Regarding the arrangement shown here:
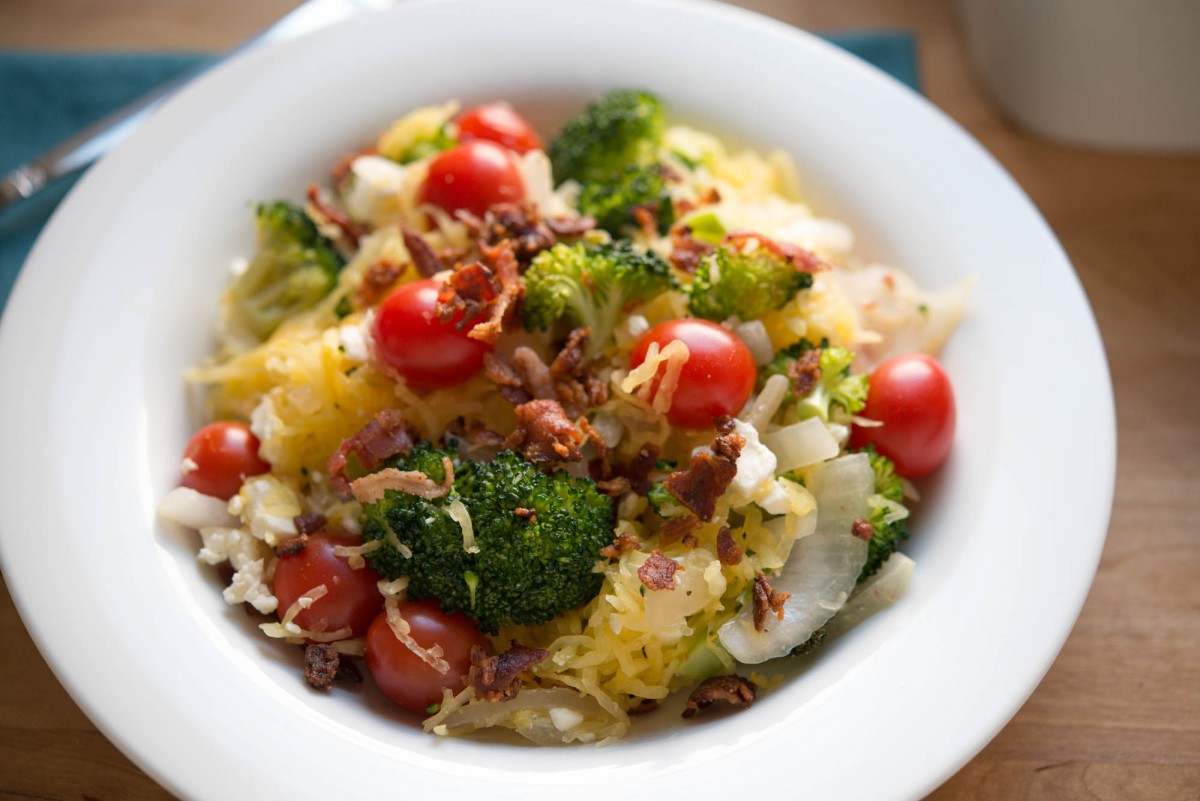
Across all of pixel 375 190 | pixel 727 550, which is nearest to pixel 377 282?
pixel 375 190

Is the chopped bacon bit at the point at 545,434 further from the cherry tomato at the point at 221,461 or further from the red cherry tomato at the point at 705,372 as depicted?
the cherry tomato at the point at 221,461

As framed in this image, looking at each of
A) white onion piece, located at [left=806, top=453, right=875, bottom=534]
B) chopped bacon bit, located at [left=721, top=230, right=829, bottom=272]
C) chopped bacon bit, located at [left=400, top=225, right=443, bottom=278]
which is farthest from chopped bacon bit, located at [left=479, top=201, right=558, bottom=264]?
white onion piece, located at [left=806, top=453, right=875, bottom=534]

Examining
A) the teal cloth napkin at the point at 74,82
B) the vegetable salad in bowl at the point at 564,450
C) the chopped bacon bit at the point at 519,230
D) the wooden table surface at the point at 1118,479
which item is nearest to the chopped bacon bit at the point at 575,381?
the vegetable salad in bowl at the point at 564,450

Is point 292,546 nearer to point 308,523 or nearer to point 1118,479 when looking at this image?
point 308,523

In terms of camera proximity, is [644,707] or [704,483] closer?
[704,483]

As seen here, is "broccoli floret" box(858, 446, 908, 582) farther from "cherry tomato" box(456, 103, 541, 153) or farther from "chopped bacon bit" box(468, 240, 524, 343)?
"cherry tomato" box(456, 103, 541, 153)

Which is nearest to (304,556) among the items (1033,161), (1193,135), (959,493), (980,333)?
(959,493)
